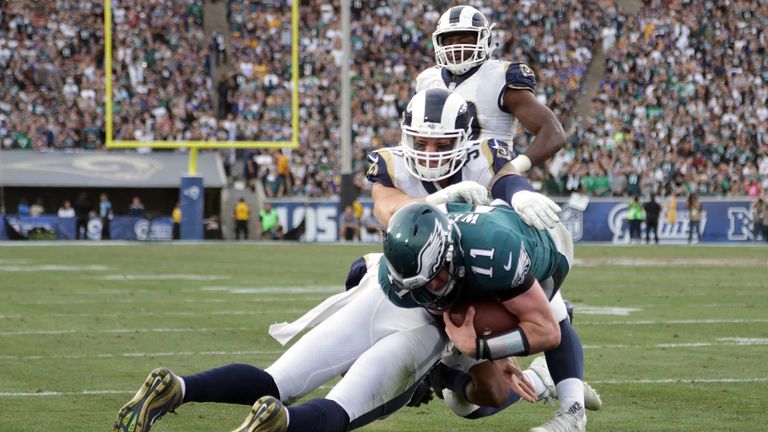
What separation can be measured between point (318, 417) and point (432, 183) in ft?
4.20

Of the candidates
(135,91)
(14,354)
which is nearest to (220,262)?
(135,91)

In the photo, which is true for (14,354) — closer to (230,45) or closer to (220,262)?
(220,262)

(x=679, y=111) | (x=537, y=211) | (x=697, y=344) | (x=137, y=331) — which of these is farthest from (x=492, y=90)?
(x=679, y=111)

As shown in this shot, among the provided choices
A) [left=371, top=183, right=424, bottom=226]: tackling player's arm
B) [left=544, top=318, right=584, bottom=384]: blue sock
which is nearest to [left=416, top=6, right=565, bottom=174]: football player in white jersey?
[left=371, top=183, right=424, bottom=226]: tackling player's arm

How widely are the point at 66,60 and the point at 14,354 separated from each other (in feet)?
67.6

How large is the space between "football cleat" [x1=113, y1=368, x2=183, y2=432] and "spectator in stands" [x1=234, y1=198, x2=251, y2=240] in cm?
2190

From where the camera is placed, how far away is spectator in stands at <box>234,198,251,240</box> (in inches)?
1022

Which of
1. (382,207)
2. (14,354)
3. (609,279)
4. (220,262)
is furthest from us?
(220,262)

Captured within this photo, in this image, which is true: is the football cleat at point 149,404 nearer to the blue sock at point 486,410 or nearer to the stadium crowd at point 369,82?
the blue sock at point 486,410

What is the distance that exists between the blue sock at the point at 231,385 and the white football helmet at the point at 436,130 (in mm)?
1024

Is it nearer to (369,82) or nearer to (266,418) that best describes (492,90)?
(266,418)

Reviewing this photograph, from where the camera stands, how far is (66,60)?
27.8m

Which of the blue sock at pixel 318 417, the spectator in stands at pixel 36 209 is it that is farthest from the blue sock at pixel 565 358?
the spectator in stands at pixel 36 209

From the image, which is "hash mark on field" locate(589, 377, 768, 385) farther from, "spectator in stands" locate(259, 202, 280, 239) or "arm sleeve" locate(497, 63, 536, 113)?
"spectator in stands" locate(259, 202, 280, 239)
